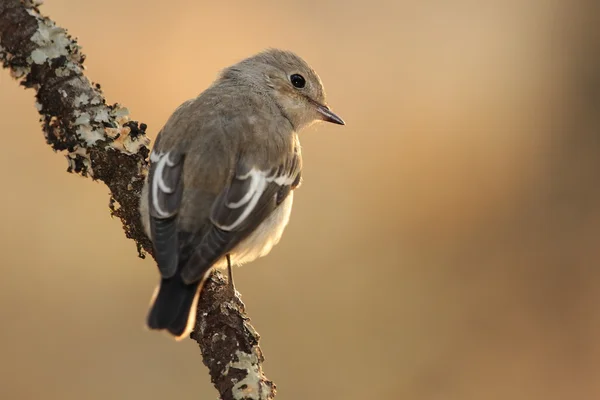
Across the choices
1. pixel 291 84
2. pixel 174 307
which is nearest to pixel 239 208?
pixel 174 307

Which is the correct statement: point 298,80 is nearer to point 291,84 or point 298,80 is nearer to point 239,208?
point 291,84

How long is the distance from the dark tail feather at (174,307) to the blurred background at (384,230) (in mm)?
2334

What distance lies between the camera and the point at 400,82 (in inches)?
290

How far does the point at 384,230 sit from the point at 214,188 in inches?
119

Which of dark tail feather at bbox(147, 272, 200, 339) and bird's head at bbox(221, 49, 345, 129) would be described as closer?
dark tail feather at bbox(147, 272, 200, 339)

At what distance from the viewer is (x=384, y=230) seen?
670 centimetres

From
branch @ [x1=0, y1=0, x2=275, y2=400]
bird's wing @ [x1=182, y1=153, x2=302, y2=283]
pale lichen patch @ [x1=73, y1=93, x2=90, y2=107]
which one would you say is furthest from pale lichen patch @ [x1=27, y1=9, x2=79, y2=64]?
bird's wing @ [x1=182, y1=153, x2=302, y2=283]

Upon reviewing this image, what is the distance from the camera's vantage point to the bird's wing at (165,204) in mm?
3566

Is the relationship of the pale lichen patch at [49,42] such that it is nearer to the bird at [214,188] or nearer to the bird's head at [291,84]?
the bird at [214,188]

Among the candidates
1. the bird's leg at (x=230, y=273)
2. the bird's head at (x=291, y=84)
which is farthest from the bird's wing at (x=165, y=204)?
the bird's head at (x=291, y=84)

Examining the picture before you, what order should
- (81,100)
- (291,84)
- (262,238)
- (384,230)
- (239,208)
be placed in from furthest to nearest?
(384,230) < (291,84) < (262,238) < (239,208) < (81,100)

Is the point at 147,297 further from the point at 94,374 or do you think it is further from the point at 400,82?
the point at 400,82

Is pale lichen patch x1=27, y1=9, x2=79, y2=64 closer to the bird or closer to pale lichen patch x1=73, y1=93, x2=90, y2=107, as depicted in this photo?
pale lichen patch x1=73, y1=93, x2=90, y2=107

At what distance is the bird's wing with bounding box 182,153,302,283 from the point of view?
357 centimetres
